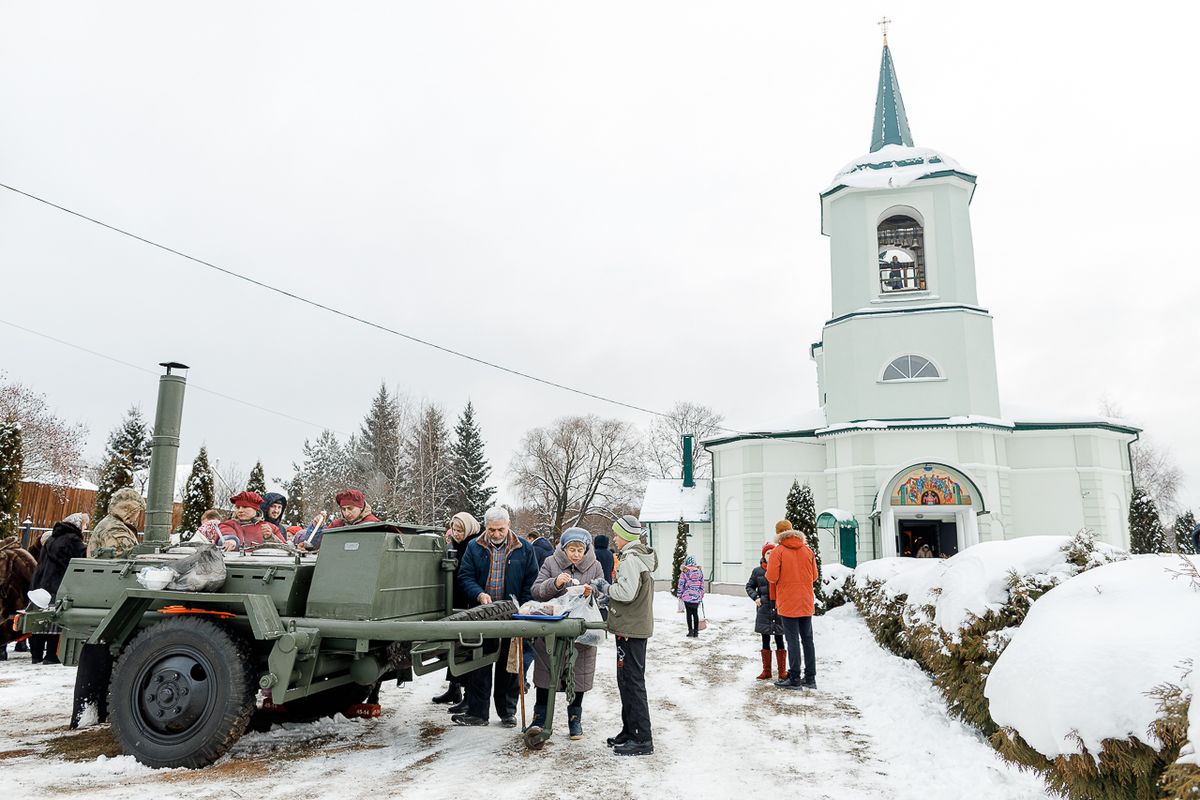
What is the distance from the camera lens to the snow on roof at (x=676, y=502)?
2855 centimetres

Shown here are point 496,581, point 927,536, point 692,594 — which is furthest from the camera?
point 927,536

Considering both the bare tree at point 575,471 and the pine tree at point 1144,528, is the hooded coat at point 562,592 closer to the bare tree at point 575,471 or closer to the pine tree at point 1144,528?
the pine tree at point 1144,528

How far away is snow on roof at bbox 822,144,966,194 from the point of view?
23125 mm

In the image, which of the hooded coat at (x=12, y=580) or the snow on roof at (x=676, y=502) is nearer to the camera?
the hooded coat at (x=12, y=580)

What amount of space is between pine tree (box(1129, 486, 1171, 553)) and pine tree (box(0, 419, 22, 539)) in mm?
27656

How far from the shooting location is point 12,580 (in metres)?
8.82

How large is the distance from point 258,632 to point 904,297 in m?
22.3

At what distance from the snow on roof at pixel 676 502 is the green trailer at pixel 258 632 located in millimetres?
22577

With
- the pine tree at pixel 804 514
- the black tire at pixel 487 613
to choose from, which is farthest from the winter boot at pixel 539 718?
the pine tree at pixel 804 514

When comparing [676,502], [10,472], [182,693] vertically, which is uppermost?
[676,502]

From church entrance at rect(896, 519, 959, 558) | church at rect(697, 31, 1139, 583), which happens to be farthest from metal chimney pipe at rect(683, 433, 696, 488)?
church entrance at rect(896, 519, 959, 558)

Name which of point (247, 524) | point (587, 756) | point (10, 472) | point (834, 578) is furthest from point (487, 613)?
point (10, 472)

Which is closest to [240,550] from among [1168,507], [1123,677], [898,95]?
[1123,677]

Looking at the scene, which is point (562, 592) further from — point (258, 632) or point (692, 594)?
point (692, 594)
